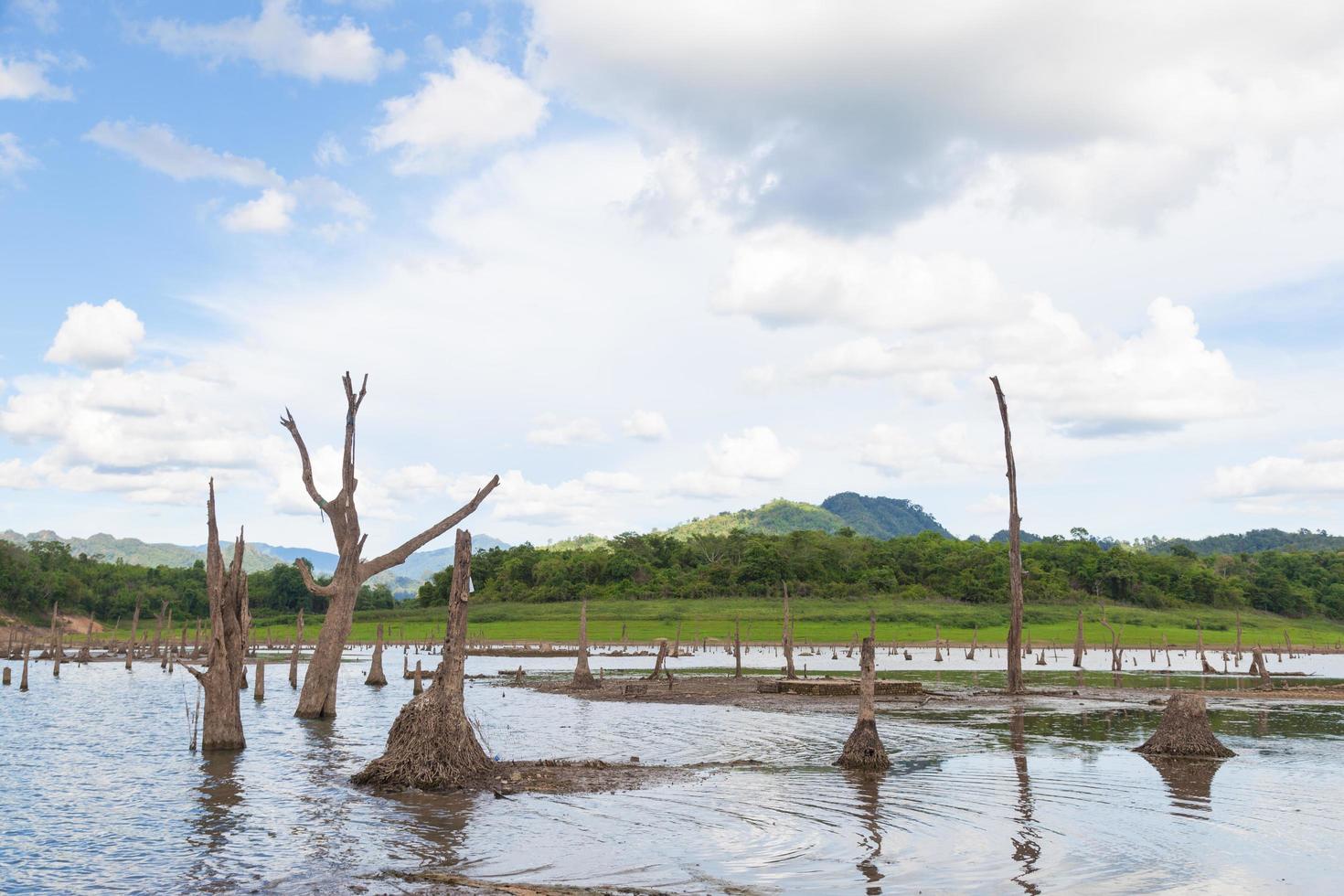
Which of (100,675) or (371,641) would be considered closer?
(100,675)

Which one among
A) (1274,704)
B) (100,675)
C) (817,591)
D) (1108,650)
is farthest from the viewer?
(817,591)

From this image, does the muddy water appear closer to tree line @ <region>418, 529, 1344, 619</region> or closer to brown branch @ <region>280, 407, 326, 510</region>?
brown branch @ <region>280, 407, 326, 510</region>

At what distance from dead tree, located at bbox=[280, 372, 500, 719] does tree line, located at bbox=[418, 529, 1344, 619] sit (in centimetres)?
10419

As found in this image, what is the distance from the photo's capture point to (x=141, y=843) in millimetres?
15594

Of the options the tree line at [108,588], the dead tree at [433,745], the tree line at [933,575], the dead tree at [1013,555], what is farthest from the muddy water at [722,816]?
the tree line at [933,575]

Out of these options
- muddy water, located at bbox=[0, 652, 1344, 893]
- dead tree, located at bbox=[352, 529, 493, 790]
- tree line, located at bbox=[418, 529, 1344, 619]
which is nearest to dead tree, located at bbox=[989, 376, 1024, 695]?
muddy water, located at bbox=[0, 652, 1344, 893]

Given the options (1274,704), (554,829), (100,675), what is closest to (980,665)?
(1274,704)

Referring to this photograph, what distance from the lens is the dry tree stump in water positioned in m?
24.0

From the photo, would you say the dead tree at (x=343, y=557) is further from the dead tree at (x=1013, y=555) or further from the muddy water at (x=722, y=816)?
the dead tree at (x=1013, y=555)

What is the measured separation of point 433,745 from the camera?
19969 mm

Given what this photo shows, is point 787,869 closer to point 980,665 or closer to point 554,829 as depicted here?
point 554,829

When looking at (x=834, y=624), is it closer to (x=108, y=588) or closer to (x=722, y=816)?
(x=108, y=588)

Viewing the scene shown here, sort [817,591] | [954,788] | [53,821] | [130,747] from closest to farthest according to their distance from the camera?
[53,821] → [954,788] → [130,747] → [817,591]

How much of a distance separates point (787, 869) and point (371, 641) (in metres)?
122
